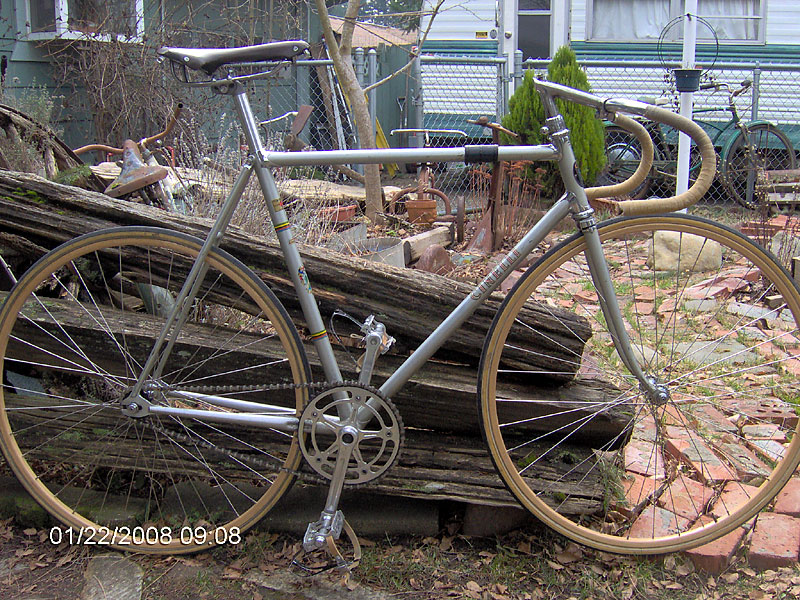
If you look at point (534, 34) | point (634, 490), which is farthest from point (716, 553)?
point (534, 34)

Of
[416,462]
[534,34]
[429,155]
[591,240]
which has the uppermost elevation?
[534,34]

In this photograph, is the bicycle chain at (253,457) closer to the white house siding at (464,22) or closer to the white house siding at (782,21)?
the white house siding at (464,22)

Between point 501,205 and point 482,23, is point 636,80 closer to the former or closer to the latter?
point 482,23

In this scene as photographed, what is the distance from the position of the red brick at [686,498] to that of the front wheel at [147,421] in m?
1.34

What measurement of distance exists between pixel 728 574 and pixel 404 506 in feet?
3.52

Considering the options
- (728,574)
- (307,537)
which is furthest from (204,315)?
(728,574)

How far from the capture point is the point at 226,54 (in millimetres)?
2158

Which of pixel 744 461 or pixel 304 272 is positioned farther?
pixel 744 461

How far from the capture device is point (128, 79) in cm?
924

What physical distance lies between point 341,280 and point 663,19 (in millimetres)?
9857

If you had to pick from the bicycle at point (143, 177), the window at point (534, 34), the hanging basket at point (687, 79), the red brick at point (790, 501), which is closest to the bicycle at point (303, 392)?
the red brick at point (790, 501)

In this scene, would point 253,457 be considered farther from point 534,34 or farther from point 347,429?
point 534,34

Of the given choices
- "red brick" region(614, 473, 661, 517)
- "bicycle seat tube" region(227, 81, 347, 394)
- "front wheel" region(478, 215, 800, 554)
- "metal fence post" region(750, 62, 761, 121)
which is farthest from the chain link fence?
"bicycle seat tube" region(227, 81, 347, 394)

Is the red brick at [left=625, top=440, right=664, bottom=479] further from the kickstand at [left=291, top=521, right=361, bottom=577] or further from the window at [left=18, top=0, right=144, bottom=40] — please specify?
the window at [left=18, top=0, right=144, bottom=40]
